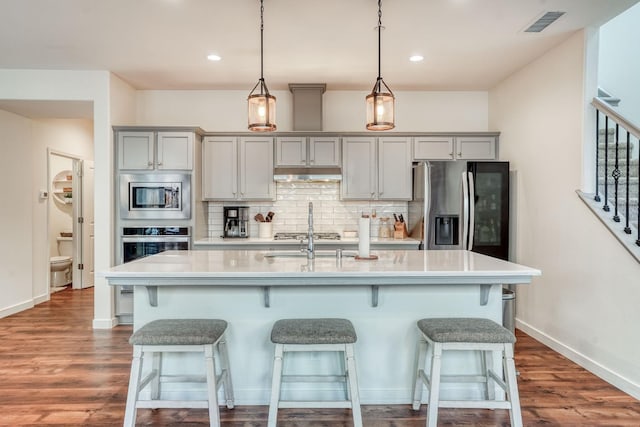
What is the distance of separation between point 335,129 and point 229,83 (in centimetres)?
142

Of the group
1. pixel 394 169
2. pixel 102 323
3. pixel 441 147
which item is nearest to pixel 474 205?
pixel 441 147

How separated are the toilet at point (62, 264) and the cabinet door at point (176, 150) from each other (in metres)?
3.16

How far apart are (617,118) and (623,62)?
2.10 m

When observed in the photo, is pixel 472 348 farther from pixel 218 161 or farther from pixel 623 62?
pixel 623 62

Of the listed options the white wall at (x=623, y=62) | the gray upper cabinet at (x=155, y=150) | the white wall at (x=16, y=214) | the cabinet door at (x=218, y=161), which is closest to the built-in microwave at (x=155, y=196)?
the gray upper cabinet at (x=155, y=150)

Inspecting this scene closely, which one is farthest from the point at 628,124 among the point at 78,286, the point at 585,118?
the point at 78,286

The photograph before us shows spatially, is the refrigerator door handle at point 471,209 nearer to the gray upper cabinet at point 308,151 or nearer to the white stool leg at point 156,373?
the gray upper cabinet at point 308,151

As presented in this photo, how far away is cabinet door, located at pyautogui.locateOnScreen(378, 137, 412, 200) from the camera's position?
4.68 metres

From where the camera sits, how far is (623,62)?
14.3 feet

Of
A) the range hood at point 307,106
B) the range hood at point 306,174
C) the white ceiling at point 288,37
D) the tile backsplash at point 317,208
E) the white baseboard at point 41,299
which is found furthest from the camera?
the white baseboard at point 41,299

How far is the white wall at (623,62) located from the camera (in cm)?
426

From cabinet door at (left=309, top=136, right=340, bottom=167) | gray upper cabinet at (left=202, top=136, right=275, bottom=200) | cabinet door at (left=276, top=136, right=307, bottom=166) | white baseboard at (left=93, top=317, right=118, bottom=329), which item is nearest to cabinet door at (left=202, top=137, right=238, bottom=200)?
gray upper cabinet at (left=202, top=136, right=275, bottom=200)

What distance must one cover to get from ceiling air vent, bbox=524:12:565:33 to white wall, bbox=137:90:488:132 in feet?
5.86

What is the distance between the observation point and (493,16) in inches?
120
